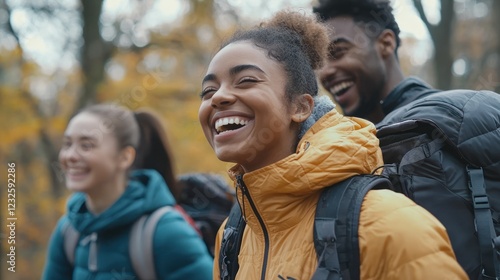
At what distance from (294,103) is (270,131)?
18 cm

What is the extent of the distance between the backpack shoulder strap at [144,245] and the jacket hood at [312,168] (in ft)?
5.85

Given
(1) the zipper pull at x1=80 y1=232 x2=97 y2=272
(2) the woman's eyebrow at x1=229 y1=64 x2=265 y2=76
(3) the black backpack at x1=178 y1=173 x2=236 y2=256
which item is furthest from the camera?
(3) the black backpack at x1=178 y1=173 x2=236 y2=256

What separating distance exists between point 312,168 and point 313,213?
0.61 feet

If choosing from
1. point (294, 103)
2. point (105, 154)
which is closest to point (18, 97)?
point (105, 154)

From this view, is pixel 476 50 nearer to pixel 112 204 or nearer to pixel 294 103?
pixel 112 204

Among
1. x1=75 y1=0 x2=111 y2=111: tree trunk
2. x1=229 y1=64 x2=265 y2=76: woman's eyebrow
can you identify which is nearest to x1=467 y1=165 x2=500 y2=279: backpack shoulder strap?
x1=229 y1=64 x2=265 y2=76: woman's eyebrow

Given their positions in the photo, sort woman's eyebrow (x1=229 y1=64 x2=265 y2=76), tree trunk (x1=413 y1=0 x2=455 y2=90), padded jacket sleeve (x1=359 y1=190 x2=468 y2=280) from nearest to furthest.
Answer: padded jacket sleeve (x1=359 y1=190 x2=468 y2=280)
woman's eyebrow (x1=229 y1=64 x2=265 y2=76)
tree trunk (x1=413 y1=0 x2=455 y2=90)

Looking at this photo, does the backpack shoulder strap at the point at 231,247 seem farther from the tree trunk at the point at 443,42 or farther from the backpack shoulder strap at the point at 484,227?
the tree trunk at the point at 443,42

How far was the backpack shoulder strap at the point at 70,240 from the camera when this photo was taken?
177 inches

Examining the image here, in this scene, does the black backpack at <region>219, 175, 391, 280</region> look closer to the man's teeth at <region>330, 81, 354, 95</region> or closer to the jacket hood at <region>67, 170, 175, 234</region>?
the man's teeth at <region>330, 81, 354, 95</region>

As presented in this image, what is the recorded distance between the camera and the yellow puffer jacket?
202 cm

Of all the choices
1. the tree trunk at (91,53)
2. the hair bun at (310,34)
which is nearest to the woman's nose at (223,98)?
the hair bun at (310,34)

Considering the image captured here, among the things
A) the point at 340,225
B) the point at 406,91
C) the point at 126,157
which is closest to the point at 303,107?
the point at 340,225

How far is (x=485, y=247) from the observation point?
7.67 feet
